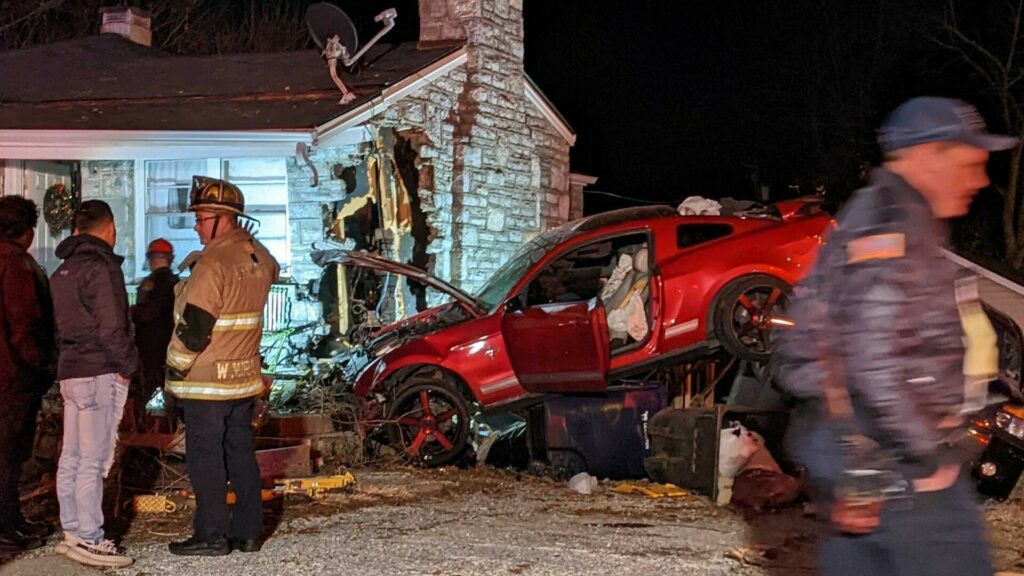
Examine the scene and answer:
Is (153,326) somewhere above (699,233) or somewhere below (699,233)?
below

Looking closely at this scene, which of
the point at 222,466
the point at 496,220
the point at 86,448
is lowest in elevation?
the point at 222,466

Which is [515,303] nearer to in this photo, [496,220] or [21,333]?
[21,333]

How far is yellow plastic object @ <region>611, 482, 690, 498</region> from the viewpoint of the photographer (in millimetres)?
7953

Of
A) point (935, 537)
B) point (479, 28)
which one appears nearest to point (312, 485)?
point (935, 537)

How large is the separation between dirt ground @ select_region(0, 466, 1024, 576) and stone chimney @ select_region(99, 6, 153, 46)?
11.3 meters

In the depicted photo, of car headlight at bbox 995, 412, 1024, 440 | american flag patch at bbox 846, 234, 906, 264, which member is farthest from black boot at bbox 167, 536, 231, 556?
car headlight at bbox 995, 412, 1024, 440

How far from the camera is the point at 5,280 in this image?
607cm

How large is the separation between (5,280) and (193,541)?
182cm

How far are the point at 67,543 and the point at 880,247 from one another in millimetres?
4733

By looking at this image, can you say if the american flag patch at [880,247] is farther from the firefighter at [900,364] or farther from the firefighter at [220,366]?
the firefighter at [220,366]

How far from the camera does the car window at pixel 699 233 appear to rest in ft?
30.4

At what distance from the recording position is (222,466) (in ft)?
19.1

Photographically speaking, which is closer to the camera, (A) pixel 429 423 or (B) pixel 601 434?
(B) pixel 601 434

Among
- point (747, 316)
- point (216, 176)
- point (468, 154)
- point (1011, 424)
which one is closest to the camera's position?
point (1011, 424)
